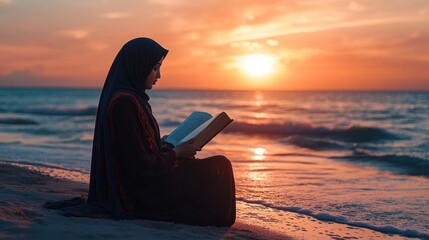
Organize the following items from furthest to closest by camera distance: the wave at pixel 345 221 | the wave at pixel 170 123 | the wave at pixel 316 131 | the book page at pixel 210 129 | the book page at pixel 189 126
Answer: the wave at pixel 170 123 < the wave at pixel 316 131 < the wave at pixel 345 221 < the book page at pixel 189 126 < the book page at pixel 210 129

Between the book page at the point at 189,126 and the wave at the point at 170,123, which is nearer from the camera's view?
the book page at the point at 189,126

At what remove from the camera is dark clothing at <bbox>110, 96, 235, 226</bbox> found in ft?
14.2

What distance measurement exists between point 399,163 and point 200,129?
877cm

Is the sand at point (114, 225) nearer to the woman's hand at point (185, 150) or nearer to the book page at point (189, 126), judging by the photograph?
the woman's hand at point (185, 150)

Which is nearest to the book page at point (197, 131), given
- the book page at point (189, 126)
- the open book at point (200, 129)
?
the open book at point (200, 129)

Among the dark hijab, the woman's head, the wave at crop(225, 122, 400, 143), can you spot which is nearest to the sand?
the dark hijab

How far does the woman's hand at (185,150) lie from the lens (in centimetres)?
443

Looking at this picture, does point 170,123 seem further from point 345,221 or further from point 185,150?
point 185,150

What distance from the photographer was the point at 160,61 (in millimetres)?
4562

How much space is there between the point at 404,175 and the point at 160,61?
6730 millimetres

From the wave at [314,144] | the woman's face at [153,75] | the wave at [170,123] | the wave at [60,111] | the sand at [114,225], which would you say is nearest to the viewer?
the sand at [114,225]

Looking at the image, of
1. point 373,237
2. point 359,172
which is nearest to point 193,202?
point 373,237

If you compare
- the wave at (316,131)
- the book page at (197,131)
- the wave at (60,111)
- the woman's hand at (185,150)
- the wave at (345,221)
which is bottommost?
the wave at (345,221)

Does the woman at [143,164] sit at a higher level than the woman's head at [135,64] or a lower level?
lower
